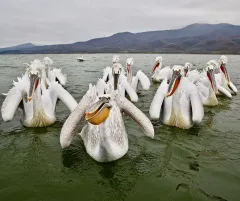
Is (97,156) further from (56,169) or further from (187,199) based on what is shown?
(187,199)

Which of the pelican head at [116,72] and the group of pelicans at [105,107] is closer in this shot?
the group of pelicans at [105,107]

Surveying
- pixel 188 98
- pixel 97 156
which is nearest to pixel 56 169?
pixel 97 156

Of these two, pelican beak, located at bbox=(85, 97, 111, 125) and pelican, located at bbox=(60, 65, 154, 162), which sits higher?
pelican beak, located at bbox=(85, 97, 111, 125)

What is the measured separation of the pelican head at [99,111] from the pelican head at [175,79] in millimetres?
3155

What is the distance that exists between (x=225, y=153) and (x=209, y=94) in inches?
203

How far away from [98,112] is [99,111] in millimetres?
28

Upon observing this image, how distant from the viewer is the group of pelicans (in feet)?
19.2

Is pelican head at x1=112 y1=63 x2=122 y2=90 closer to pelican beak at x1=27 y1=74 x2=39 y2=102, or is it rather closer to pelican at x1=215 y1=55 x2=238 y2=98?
pelican beak at x1=27 y1=74 x2=39 y2=102

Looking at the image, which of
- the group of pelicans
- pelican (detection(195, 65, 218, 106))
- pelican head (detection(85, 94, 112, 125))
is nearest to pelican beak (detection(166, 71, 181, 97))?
the group of pelicans

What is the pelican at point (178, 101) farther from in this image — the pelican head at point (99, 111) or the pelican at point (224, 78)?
the pelican at point (224, 78)

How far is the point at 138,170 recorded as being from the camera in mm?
5918

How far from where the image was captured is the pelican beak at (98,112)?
498 centimetres

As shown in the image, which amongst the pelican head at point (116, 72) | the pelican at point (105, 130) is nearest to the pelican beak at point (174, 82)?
the pelican at point (105, 130)

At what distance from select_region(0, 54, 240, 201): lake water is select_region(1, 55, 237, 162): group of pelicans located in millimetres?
318
